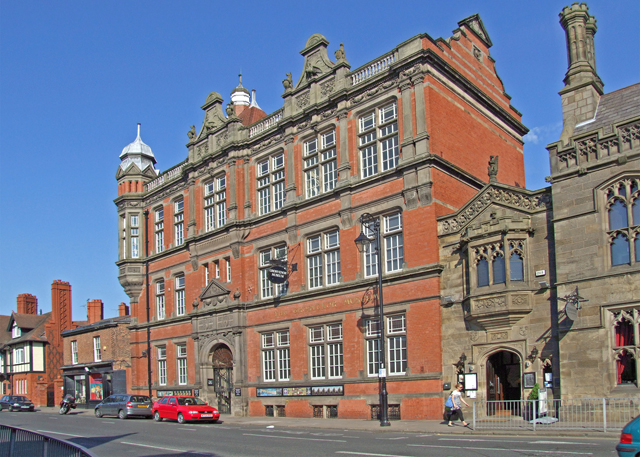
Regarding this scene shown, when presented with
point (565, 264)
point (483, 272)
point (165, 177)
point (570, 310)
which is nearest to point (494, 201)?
point (483, 272)

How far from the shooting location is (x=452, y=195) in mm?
27297

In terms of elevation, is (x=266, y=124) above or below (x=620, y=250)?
above

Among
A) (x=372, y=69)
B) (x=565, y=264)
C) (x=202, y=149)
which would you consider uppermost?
(x=372, y=69)

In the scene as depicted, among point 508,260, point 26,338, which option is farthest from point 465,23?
point 26,338

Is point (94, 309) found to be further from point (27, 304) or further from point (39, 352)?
point (27, 304)

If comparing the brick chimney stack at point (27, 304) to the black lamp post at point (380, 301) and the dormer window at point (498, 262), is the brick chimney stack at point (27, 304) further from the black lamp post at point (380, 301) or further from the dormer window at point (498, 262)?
the dormer window at point (498, 262)

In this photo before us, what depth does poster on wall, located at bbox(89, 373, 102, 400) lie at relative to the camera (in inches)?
1978

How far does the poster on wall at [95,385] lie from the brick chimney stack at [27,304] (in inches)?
1167

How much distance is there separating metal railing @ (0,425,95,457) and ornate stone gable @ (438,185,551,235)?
17.6 m

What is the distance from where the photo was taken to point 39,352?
210 ft

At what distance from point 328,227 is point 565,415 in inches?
566

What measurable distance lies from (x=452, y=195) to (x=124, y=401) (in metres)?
20.9

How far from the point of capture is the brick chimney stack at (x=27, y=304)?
7581 centimetres

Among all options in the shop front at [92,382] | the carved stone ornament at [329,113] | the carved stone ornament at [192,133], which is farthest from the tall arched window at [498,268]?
the shop front at [92,382]
